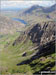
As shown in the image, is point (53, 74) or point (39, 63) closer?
point (53, 74)

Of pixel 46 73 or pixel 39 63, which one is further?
pixel 39 63

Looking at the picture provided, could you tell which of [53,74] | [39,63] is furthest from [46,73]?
[39,63]

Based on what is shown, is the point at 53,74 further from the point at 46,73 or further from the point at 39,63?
the point at 39,63

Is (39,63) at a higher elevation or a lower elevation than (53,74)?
higher

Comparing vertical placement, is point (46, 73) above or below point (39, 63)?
below
